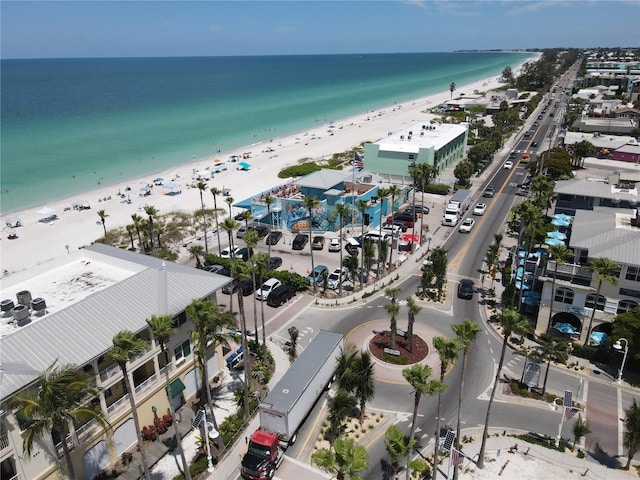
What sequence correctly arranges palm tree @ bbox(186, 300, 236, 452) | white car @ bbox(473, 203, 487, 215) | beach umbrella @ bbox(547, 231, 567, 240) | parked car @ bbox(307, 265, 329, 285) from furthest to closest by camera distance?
white car @ bbox(473, 203, 487, 215), parked car @ bbox(307, 265, 329, 285), beach umbrella @ bbox(547, 231, 567, 240), palm tree @ bbox(186, 300, 236, 452)

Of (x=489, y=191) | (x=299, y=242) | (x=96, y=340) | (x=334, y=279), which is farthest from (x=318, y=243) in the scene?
(x=489, y=191)

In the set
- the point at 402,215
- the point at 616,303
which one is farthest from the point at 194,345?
the point at 402,215

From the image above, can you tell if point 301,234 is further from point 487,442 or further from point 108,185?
point 108,185

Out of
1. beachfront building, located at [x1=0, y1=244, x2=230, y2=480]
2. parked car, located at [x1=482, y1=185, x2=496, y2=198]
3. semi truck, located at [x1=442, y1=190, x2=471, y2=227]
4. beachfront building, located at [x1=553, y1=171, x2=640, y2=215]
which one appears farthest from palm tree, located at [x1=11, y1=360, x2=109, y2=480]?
parked car, located at [x1=482, y1=185, x2=496, y2=198]

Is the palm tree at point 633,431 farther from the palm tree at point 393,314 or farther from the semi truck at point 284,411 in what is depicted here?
the semi truck at point 284,411

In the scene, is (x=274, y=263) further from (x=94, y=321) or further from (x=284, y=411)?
(x=94, y=321)

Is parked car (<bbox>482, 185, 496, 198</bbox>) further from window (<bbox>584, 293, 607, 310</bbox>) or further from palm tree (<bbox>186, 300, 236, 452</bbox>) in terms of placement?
palm tree (<bbox>186, 300, 236, 452</bbox>)
